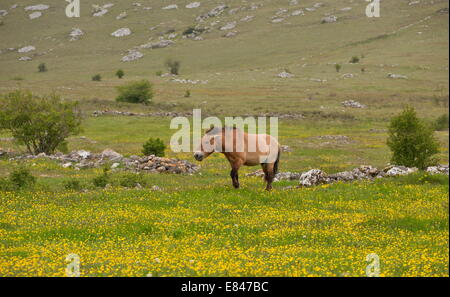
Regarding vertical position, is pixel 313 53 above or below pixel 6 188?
above

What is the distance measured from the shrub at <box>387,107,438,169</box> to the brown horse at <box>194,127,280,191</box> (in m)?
13.3

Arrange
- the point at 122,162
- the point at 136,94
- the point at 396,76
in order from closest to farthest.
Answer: the point at 122,162 < the point at 136,94 < the point at 396,76

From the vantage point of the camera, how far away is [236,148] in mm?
21172

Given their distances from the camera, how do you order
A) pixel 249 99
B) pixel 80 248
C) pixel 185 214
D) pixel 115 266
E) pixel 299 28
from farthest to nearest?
pixel 299 28
pixel 249 99
pixel 185 214
pixel 80 248
pixel 115 266

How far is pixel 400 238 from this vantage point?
13.9m

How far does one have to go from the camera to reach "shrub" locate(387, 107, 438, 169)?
31.7 m

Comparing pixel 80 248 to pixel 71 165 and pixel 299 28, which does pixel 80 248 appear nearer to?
pixel 71 165

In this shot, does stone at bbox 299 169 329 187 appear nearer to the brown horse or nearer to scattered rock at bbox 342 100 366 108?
the brown horse

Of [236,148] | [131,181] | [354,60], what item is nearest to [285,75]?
[354,60]

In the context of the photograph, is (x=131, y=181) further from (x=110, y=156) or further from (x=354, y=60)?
(x=354, y=60)

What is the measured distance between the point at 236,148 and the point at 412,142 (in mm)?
15048

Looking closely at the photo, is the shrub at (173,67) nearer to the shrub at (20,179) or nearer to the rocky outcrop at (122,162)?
the rocky outcrop at (122,162)

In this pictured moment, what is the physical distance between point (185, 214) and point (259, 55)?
6145 inches

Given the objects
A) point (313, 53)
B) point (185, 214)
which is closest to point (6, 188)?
point (185, 214)
